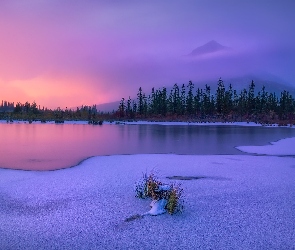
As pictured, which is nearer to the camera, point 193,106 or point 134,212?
point 134,212

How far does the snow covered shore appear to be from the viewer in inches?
200

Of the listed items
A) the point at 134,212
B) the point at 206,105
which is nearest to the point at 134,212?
the point at 134,212

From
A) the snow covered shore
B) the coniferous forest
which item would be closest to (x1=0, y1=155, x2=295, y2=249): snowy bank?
the snow covered shore

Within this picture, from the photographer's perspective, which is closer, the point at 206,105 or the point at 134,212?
the point at 134,212

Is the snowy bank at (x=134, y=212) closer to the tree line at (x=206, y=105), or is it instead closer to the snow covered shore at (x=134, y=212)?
the snow covered shore at (x=134, y=212)

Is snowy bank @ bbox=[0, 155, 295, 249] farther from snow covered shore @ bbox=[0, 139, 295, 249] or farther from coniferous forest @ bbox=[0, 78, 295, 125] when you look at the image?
coniferous forest @ bbox=[0, 78, 295, 125]

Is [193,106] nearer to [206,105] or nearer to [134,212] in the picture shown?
[206,105]

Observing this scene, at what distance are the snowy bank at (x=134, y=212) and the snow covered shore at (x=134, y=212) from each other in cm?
2

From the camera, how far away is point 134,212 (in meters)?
6.40

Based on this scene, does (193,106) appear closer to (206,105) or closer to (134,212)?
(206,105)

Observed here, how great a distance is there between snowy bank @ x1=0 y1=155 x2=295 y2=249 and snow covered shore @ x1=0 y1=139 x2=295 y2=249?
15mm

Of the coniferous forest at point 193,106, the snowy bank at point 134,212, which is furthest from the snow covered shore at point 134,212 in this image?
the coniferous forest at point 193,106

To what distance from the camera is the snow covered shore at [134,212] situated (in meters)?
5.09

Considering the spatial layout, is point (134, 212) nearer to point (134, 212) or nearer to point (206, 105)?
point (134, 212)
